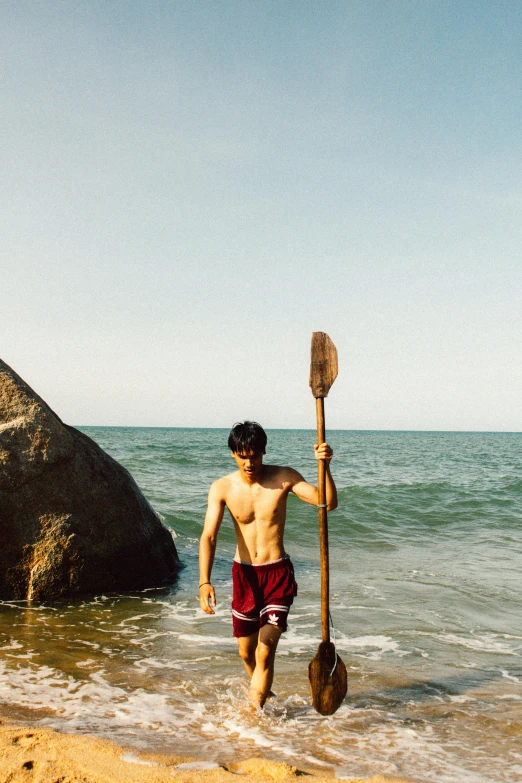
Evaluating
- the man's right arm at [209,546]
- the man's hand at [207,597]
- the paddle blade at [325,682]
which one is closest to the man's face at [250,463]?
the man's right arm at [209,546]

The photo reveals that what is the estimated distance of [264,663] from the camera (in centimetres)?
426

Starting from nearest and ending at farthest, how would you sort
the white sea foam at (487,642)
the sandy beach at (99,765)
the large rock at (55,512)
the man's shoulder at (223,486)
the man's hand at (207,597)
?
1. the sandy beach at (99,765)
2. the man's hand at (207,597)
3. the man's shoulder at (223,486)
4. the white sea foam at (487,642)
5. the large rock at (55,512)

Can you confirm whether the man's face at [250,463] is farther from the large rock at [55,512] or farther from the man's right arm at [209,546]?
the large rock at [55,512]

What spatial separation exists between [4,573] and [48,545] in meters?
0.52

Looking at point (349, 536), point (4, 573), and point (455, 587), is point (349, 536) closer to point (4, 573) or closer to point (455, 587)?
point (455, 587)

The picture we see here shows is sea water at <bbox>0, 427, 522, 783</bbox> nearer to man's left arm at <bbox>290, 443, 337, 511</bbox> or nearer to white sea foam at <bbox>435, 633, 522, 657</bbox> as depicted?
white sea foam at <bbox>435, 633, 522, 657</bbox>

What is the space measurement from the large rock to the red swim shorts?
322 centimetres

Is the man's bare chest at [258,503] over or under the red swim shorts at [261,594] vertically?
over

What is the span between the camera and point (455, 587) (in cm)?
836

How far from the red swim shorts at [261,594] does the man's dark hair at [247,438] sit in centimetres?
82

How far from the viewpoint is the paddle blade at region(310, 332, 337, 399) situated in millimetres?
4469

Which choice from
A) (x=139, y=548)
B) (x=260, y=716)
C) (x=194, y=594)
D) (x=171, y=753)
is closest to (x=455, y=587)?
(x=194, y=594)

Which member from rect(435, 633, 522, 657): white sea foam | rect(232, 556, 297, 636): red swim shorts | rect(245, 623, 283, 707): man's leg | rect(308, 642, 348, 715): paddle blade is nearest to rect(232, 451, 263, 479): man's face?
rect(232, 556, 297, 636): red swim shorts

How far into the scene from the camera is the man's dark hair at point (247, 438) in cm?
416
